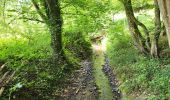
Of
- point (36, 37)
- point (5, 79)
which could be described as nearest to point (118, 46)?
point (36, 37)

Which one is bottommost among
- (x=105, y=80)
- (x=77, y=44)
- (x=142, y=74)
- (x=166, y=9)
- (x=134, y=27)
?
(x=105, y=80)

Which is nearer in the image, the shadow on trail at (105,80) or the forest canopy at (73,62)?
the forest canopy at (73,62)

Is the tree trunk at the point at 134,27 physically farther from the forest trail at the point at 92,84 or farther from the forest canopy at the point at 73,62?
the forest trail at the point at 92,84

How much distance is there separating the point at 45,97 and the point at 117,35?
808 centimetres

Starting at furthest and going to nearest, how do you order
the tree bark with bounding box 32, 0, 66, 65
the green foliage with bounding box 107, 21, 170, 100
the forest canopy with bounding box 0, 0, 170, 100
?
1. the tree bark with bounding box 32, 0, 66, 65
2. the forest canopy with bounding box 0, 0, 170, 100
3. the green foliage with bounding box 107, 21, 170, 100

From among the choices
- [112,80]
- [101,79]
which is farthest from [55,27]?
[112,80]

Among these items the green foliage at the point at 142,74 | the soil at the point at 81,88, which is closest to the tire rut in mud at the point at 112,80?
the green foliage at the point at 142,74

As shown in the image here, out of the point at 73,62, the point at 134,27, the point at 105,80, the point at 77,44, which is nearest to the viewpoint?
the point at 134,27

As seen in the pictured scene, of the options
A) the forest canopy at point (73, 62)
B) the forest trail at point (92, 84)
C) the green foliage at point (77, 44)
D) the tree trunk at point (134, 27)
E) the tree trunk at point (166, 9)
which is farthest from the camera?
the green foliage at point (77, 44)

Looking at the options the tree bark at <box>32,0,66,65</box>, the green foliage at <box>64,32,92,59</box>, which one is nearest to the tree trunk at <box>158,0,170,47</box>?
the tree bark at <box>32,0,66,65</box>

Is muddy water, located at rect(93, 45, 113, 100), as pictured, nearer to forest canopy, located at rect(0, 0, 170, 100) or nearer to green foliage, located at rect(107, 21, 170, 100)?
forest canopy, located at rect(0, 0, 170, 100)

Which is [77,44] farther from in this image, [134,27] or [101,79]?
[134,27]

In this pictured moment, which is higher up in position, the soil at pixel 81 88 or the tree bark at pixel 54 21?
the tree bark at pixel 54 21

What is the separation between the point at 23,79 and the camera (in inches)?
427
